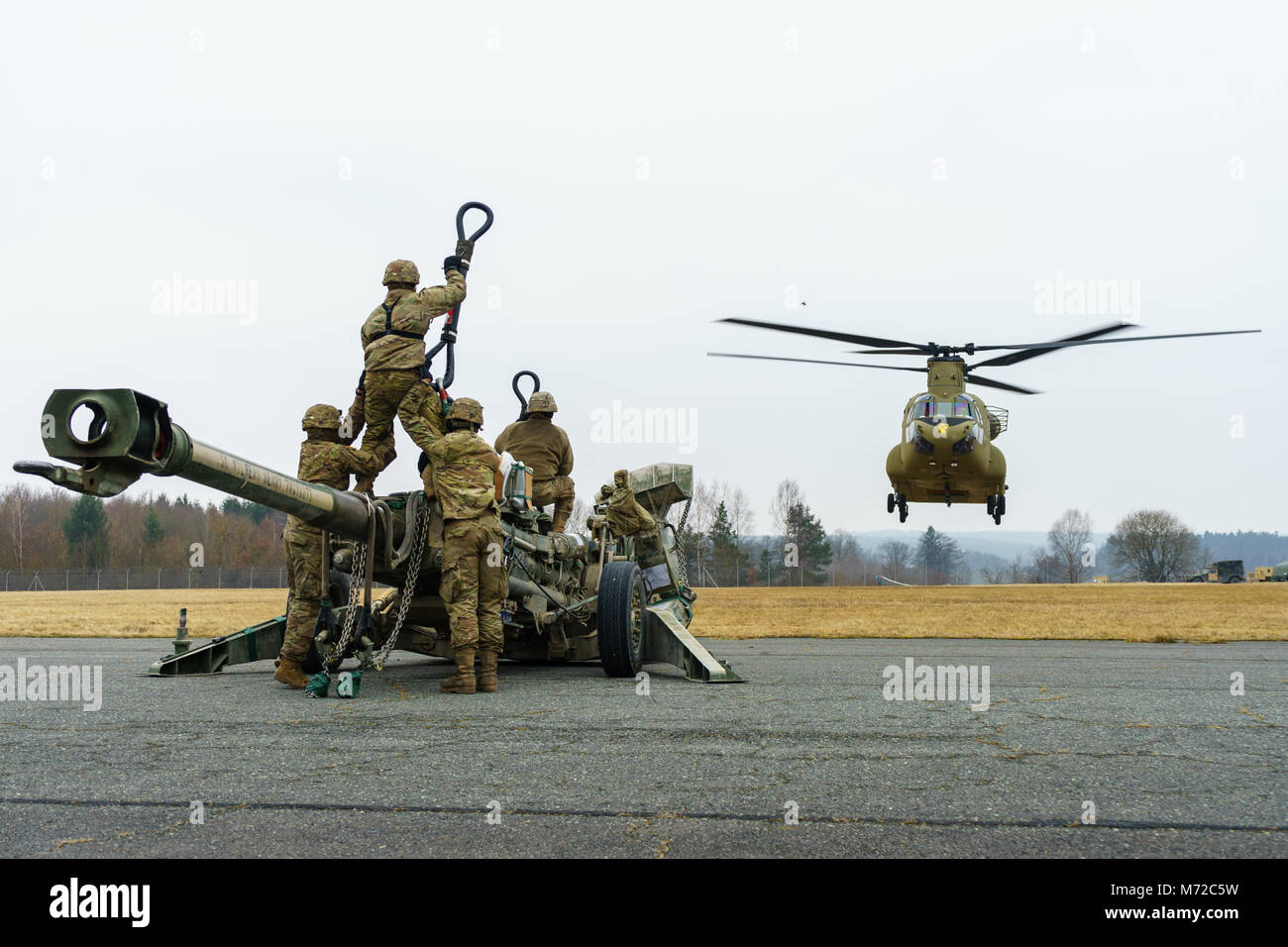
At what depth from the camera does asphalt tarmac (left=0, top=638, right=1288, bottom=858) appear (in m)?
3.80

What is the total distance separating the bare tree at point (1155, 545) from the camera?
96375 mm

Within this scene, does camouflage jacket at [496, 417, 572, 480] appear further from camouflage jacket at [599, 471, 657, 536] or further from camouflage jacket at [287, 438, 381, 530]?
camouflage jacket at [287, 438, 381, 530]

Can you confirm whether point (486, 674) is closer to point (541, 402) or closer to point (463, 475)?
point (463, 475)

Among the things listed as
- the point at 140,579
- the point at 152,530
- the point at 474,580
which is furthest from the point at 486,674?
the point at 152,530

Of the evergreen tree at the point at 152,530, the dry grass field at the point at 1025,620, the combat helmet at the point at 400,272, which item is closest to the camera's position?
the combat helmet at the point at 400,272

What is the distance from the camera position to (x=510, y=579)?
9734 mm

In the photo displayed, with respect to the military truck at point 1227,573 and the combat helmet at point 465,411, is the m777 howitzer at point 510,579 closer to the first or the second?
the combat helmet at point 465,411

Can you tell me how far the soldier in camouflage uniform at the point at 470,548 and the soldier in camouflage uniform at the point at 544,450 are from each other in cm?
254

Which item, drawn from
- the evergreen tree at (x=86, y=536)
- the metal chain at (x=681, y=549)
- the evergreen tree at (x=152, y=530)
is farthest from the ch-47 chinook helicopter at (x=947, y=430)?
the evergreen tree at (x=152, y=530)

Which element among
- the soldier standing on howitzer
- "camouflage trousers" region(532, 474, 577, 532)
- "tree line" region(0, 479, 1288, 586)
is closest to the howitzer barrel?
the soldier standing on howitzer

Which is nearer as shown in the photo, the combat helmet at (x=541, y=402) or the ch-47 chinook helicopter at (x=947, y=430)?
the combat helmet at (x=541, y=402)

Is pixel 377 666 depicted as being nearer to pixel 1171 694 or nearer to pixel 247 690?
pixel 247 690

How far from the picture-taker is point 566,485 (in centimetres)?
1174
